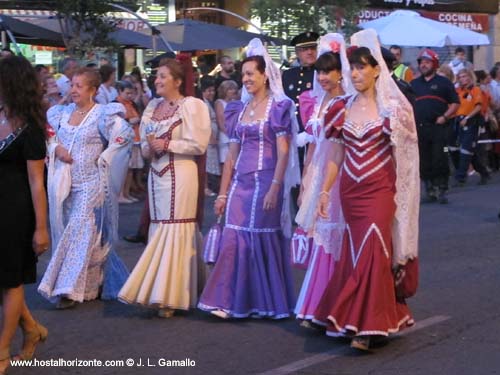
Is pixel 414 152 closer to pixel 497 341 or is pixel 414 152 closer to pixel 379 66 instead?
pixel 379 66

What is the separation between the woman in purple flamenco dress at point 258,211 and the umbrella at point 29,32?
8.44 m

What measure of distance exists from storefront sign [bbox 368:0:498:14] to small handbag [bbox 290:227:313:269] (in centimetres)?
2233

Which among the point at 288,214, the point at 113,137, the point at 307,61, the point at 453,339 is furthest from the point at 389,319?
the point at 307,61

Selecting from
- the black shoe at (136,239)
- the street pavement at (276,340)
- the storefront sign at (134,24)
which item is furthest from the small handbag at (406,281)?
the storefront sign at (134,24)

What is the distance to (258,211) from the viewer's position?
7.78 meters

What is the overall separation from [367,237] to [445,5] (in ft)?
84.3

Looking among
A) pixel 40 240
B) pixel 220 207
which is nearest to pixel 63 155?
pixel 220 207

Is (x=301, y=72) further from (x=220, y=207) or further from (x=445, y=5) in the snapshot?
(x=445, y=5)

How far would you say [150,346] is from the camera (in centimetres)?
708

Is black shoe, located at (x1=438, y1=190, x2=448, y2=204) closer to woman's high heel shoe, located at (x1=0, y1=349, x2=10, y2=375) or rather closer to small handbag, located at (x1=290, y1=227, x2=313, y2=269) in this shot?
small handbag, located at (x1=290, y1=227, x2=313, y2=269)

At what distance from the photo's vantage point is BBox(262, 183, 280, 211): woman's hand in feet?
25.2

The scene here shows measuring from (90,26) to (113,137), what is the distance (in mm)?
8040

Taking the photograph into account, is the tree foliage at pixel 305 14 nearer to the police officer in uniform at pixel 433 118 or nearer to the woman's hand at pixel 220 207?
the police officer in uniform at pixel 433 118

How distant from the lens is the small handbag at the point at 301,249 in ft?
24.6
